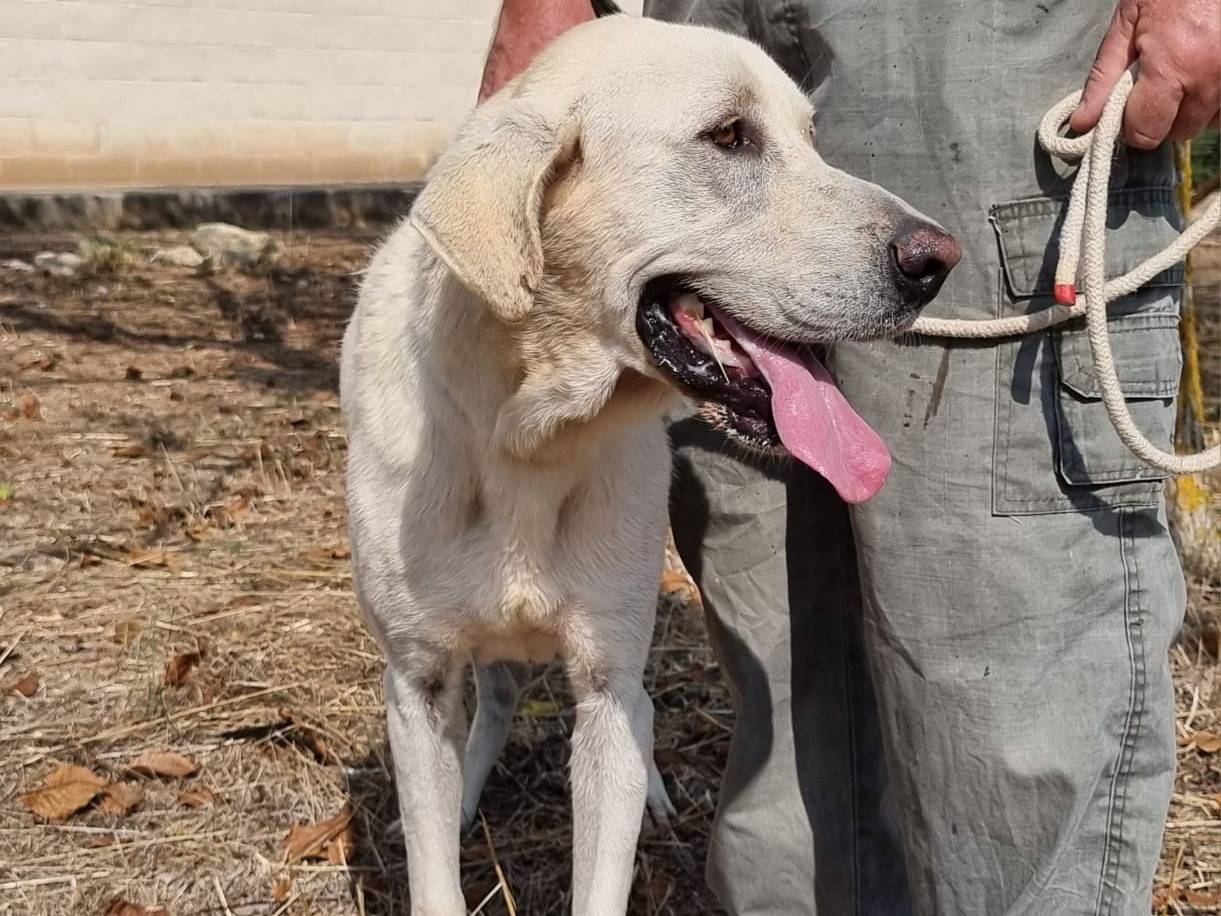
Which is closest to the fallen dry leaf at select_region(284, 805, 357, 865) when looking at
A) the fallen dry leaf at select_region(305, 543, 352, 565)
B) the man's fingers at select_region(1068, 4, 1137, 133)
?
the fallen dry leaf at select_region(305, 543, 352, 565)

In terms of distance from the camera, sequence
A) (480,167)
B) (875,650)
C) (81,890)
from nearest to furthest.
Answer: (480,167)
(875,650)
(81,890)

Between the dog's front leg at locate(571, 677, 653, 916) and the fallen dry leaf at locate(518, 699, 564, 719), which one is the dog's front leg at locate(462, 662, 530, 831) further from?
the dog's front leg at locate(571, 677, 653, 916)

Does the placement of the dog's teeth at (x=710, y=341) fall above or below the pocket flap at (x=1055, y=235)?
below

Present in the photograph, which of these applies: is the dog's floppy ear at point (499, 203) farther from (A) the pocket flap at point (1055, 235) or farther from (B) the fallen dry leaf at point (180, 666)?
(B) the fallen dry leaf at point (180, 666)

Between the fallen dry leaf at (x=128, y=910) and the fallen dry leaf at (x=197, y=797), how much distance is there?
0.38m

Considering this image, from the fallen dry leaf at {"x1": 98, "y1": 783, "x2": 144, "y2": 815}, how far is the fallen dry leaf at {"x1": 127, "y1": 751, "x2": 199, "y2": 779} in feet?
0.21

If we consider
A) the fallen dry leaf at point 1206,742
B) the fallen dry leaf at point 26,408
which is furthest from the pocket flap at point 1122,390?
the fallen dry leaf at point 26,408

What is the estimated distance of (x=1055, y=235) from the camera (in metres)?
2.14

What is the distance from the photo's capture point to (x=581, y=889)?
2.67 meters

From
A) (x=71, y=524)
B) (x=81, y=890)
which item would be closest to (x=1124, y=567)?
(x=81, y=890)

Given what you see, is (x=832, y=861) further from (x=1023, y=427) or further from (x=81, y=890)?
(x=81, y=890)

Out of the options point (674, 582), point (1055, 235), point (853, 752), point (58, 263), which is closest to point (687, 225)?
point (1055, 235)

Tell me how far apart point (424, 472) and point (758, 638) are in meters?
0.75

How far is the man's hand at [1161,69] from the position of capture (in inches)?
76.4
